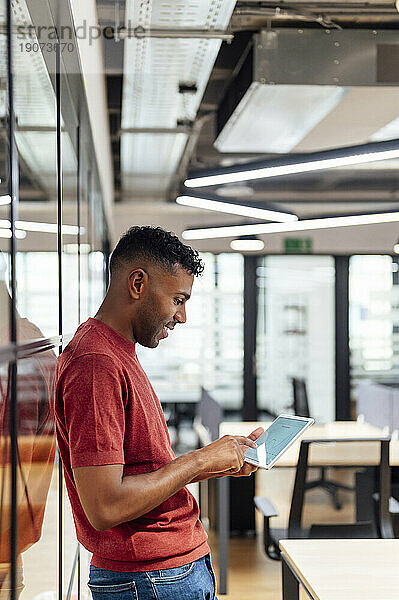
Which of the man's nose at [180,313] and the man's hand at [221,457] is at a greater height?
the man's nose at [180,313]

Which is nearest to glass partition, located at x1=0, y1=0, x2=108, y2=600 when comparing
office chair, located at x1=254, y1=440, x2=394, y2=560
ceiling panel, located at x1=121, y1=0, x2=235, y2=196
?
ceiling panel, located at x1=121, y1=0, x2=235, y2=196

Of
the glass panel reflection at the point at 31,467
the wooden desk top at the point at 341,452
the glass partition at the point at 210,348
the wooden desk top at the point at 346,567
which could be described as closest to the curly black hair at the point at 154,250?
the glass panel reflection at the point at 31,467

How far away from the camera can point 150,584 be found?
1575 millimetres

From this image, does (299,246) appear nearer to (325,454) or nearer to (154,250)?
(325,454)

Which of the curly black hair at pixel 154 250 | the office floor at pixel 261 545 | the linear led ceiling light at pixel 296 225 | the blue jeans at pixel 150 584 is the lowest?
the office floor at pixel 261 545

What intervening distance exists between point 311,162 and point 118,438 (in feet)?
7.90

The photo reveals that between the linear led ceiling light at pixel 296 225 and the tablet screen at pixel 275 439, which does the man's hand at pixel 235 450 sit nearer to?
the tablet screen at pixel 275 439

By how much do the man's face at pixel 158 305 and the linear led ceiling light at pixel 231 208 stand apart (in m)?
2.99

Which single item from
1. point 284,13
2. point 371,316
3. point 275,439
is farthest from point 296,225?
point 275,439

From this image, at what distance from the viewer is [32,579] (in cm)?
155

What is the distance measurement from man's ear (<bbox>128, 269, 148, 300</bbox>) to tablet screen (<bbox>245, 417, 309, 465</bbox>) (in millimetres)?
495

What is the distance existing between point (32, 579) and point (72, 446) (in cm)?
32

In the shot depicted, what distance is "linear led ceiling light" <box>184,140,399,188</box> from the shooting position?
132 inches

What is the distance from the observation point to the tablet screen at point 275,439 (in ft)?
6.03
